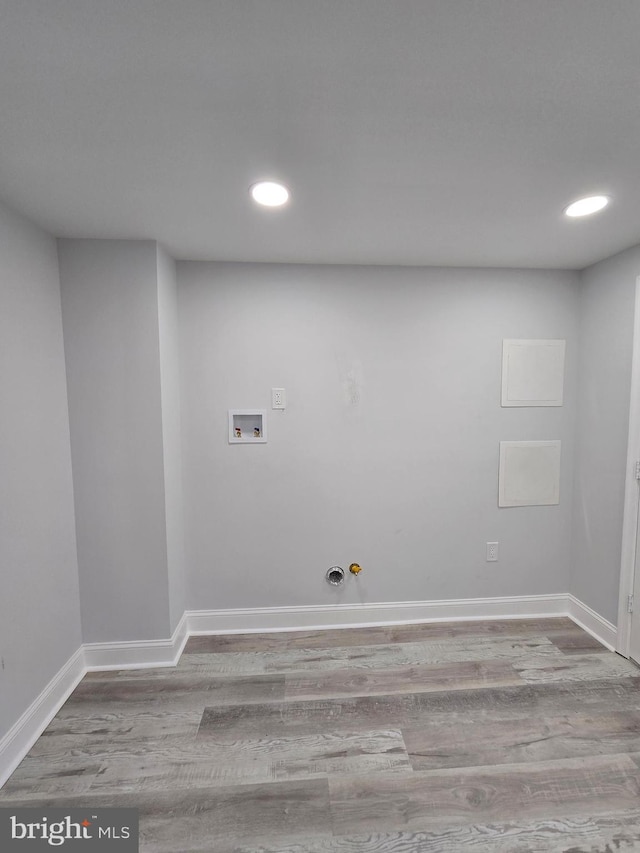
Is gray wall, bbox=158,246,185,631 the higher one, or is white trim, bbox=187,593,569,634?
gray wall, bbox=158,246,185,631

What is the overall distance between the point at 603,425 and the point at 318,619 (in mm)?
2191

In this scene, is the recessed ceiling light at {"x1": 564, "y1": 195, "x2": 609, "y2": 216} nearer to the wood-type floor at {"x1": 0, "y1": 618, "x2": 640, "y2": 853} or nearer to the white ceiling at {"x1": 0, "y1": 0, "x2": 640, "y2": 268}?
the white ceiling at {"x1": 0, "y1": 0, "x2": 640, "y2": 268}

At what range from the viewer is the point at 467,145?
3.89 ft

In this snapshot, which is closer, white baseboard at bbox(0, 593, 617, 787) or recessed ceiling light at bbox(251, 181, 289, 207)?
recessed ceiling light at bbox(251, 181, 289, 207)

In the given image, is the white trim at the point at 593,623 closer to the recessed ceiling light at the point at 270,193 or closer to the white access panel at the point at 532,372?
the white access panel at the point at 532,372

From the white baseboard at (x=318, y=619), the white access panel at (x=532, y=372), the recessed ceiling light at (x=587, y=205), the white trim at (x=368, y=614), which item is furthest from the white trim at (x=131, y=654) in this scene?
the recessed ceiling light at (x=587, y=205)

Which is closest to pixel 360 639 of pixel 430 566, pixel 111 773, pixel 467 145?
pixel 430 566

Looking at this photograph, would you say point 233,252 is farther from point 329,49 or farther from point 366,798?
point 366,798

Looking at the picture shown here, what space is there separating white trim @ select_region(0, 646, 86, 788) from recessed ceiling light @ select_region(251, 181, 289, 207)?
239 cm

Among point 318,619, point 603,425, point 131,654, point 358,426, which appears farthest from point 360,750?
point 603,425

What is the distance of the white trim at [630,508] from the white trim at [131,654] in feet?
8.57

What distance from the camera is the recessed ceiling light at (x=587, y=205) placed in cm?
154

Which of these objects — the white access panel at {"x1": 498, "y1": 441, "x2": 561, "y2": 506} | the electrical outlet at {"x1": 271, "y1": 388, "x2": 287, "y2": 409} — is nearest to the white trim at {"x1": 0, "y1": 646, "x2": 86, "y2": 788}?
the electrical outlet at {"x1": 271, "y1": 388, "x2": 287, "y2": 409}

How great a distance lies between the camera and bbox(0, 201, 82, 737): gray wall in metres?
1.55
